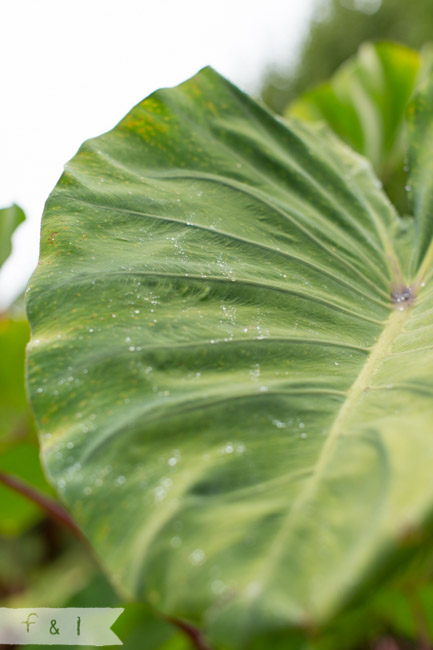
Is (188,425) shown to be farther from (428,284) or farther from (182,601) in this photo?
(428,284)

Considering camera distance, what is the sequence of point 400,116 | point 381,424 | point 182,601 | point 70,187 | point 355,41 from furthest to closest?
1. point 355,41
2. point 400,116
3. point 70,187
4. point 381,424
5. point 182,601

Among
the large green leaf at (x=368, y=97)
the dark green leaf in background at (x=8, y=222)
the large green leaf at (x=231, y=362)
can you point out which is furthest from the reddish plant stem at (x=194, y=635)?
the large green leaf at (x=368, y=97)

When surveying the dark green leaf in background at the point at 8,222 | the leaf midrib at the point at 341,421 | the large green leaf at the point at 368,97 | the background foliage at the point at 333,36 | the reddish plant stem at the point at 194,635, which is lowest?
the background foliage at the point at 333,36

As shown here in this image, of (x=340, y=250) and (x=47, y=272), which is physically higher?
(x=47, y=272)

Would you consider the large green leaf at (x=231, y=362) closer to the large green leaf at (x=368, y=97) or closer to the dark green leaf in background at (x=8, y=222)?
the dark green leaf in background at (x=8, y=222)

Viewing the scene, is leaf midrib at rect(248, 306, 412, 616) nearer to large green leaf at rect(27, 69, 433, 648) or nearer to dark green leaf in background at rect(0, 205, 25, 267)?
large green leaf at rect(27, 69, 433, 648)

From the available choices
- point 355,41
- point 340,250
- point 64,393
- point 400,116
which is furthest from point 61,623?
point 355,41

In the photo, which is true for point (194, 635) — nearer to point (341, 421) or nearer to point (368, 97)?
point (341, 421)
